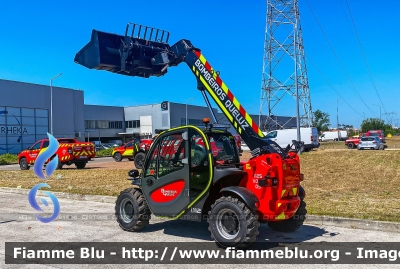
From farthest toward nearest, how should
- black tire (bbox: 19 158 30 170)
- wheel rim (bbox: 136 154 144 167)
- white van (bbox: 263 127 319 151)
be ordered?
white van (bbox: 263 127 319 151)
black tire (bbox: 19 158 30 170)
wheel rim (bbox: 136 154 144 167)

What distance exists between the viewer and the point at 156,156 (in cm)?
731

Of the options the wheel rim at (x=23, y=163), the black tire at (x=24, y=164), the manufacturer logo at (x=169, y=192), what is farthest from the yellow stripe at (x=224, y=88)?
the wheel rim at (x=23, y=163)

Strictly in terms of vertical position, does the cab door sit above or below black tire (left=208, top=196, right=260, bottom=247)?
above

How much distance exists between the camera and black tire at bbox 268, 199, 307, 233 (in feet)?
23.6

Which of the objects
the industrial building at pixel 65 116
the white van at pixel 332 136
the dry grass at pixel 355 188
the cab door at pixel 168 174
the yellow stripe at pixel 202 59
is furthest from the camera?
the white van at pixel 332 136

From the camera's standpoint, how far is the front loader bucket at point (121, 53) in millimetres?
8812

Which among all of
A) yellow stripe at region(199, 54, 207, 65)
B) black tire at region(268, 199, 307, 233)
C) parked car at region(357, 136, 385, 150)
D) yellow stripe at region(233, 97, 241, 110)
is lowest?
black tire at region(268, 199, 307, 233)

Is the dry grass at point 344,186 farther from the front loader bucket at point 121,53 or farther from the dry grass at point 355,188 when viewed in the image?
the front loader bucket at point 121,53

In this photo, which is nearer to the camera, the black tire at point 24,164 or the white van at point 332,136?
the black tire at point 24,164

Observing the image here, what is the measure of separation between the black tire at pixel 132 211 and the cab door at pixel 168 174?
0.20 meters

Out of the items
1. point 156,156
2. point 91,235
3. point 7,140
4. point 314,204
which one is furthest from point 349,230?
point 7,140

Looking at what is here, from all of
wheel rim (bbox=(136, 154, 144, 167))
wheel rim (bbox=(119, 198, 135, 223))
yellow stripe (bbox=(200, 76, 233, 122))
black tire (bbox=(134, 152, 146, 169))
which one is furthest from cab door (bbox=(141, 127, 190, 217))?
wheel rim (bbox=(136, 154, 144, 167))

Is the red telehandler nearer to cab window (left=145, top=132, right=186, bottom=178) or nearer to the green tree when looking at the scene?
cab window (left=145, top=132, right=186, bottom=178)

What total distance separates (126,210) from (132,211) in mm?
226
